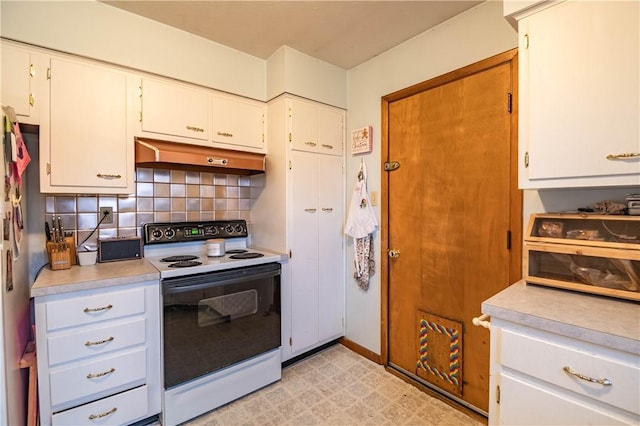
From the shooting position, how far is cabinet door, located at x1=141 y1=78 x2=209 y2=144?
187cm

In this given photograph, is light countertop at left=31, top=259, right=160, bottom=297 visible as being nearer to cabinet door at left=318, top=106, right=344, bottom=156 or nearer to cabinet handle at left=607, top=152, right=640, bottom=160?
cabinet door at left=318, top=106, right=344, bottom=156

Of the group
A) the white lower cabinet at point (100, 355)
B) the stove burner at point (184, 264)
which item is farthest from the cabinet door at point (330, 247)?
the white lower cabinet at point (100, 355)

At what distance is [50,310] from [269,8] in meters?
1.96

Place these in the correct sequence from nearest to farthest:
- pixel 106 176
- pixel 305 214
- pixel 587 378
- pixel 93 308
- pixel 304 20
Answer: pixel 587 378 → pixel 93 308 → pixel 106 176 → pixel 304 20 → pixel 305 214

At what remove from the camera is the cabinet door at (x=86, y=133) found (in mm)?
1589

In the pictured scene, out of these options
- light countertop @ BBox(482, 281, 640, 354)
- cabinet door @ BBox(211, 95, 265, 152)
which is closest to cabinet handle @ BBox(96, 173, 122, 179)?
cabinet door @ BBox(211, 95, 265, 152)

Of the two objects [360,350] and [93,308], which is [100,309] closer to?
[93,308]

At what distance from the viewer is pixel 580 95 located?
1.16 meters

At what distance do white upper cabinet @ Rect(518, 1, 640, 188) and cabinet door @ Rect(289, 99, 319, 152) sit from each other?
140 cm

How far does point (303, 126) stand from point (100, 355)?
188cm

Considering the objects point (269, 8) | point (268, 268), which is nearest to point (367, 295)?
point (268, 268)

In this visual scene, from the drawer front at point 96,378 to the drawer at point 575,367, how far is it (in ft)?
5.79

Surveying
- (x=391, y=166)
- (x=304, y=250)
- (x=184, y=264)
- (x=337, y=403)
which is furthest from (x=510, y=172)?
(x=184, y=264)

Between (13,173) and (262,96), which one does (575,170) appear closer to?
(262,96)
